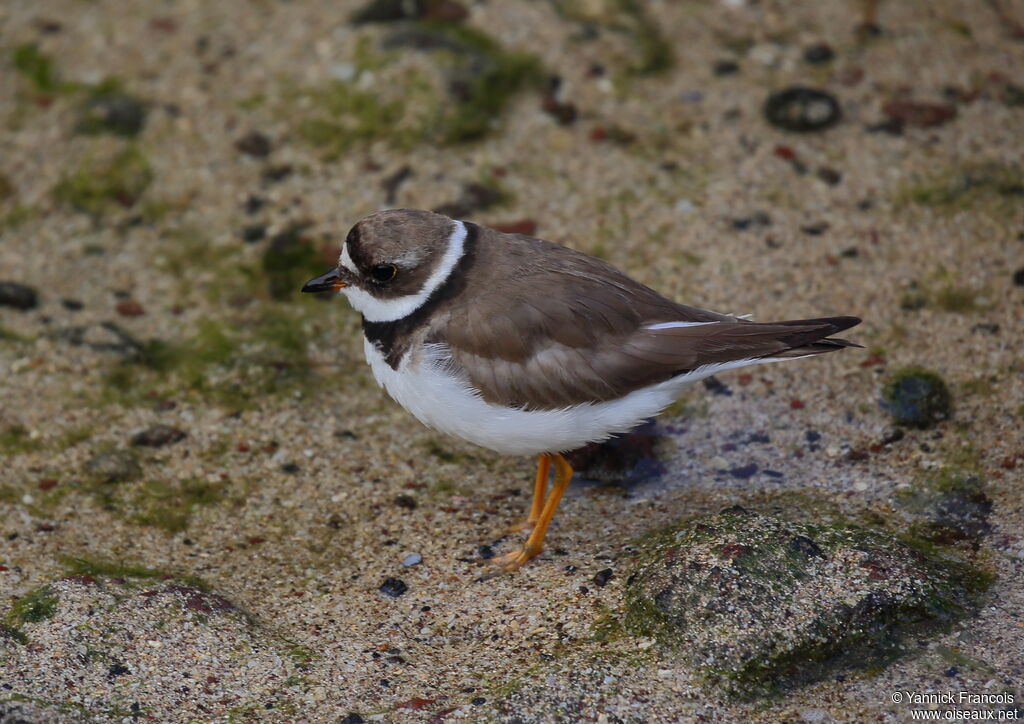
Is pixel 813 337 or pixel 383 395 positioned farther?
pixel 383 395

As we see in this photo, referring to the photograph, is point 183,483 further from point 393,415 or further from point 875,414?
point 875,414

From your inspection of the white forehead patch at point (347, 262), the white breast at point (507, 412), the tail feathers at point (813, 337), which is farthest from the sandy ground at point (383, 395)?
the white forehead patch at point (347, 262)

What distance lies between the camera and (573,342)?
4234mm

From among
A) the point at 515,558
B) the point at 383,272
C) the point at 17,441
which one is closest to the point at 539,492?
the point at 515,558

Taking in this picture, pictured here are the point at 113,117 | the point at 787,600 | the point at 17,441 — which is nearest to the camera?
the point at 787,600

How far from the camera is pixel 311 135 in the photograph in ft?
21.5

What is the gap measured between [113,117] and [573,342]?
3948mm

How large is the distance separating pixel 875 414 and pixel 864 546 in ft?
3.55

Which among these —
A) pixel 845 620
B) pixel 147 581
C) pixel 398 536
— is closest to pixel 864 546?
pixel 845 620

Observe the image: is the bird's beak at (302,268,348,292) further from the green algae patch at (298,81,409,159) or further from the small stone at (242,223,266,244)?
the green algae patch at (298,81,409,159)

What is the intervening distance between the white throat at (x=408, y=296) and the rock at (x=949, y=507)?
212cm

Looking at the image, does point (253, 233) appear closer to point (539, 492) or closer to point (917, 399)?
point (539, 492)

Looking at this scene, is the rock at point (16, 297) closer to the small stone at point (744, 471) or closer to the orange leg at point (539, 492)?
the orange leg at point (539, 492)

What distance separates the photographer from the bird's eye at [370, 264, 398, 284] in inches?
172
